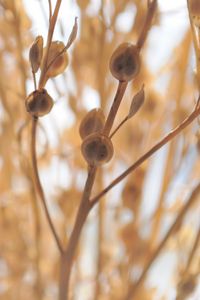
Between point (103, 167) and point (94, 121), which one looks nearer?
point (94, 121)

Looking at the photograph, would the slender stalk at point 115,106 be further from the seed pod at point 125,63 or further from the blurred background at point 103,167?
the blurred background at point 103,167

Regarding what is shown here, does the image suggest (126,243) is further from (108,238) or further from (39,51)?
(39,51)

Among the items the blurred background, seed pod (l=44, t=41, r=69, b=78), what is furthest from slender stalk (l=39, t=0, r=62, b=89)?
the blurred background

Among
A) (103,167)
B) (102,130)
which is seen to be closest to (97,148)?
(102,130)

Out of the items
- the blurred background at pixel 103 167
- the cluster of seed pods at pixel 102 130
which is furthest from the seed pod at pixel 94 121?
the blurred background at pixel 103 167

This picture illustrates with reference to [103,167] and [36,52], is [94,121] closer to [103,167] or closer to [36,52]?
[36,52]

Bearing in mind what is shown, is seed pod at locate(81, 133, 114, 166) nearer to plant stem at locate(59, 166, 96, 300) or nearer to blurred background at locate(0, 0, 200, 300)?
plant stem at locate(59, 166, 96, 300)
